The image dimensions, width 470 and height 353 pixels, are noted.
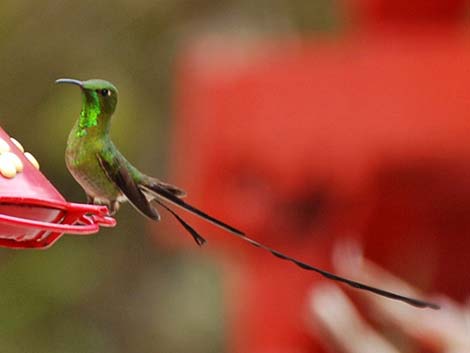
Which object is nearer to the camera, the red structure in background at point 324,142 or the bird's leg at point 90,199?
the bird's leg at point 90,199

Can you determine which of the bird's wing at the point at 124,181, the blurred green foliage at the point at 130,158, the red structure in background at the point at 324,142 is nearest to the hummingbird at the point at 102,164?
the bird's wing at the point at 124,181

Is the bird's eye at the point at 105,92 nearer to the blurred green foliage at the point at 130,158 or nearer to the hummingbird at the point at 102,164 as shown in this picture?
the hummingbird at the point at 102,164

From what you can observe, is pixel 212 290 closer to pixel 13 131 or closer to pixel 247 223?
pixel 13 131

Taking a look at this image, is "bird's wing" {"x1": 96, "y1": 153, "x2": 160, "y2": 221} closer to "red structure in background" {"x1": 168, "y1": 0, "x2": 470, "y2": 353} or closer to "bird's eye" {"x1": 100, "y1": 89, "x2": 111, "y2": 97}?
"bird's eye" {"x1": 100, "y1": 89, "x2": 111, "y2": 97}

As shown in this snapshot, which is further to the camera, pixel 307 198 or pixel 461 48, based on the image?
pixel 307 198

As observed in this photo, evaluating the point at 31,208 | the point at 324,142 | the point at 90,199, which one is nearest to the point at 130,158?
the point at 324,142

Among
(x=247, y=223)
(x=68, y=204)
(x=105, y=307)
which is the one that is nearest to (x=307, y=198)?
(x=247, y=223)

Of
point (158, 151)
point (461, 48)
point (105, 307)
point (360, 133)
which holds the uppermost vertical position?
point (461, 48)
